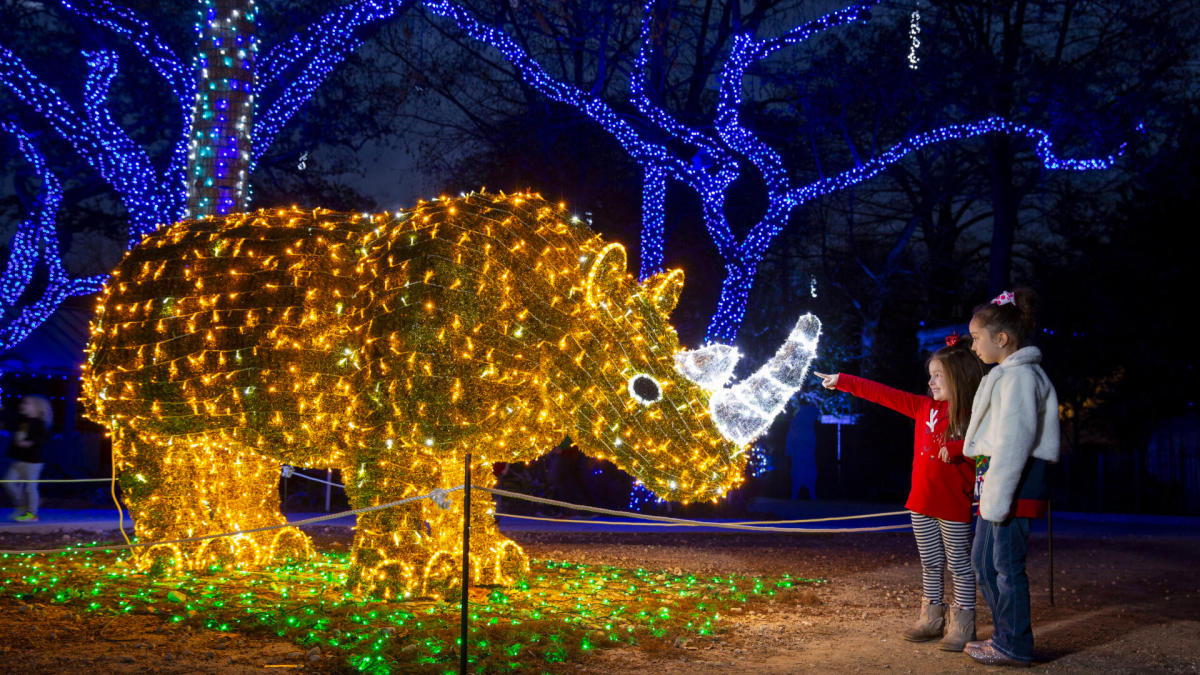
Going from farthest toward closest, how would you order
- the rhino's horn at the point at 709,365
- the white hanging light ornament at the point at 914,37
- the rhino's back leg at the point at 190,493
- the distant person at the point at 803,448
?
the distant person at the point at 803,448 < the white hanging light ornament at the point at 914,37 < the rhino's back leg at the point at 190,493 < the rhino's horn at the point at 709,365

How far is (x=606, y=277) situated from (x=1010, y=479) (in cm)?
233

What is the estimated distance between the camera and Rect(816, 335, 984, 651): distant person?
5.17m

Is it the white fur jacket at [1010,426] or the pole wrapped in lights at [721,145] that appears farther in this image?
the pole wrapped in lights at [721,145]

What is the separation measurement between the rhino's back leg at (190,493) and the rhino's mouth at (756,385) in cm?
330

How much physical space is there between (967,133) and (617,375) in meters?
10.3

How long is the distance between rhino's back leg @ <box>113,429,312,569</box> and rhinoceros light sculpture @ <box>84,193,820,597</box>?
19 millimetres

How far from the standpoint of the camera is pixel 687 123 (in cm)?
1416

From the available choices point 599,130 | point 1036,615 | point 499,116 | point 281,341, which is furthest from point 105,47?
point 1036,615

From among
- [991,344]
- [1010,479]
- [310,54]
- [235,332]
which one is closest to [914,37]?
[310,54]

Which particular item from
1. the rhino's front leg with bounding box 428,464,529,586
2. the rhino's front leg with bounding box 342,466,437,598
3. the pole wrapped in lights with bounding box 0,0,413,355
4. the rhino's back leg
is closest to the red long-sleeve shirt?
the rhino's front leg with bounding box 428,464,529,586

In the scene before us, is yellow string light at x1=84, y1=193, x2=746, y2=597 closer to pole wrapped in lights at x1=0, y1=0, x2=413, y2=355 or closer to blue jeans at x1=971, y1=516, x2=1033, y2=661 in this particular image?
blue jeans at x1=971, y1=516, x2=1033, y2=661

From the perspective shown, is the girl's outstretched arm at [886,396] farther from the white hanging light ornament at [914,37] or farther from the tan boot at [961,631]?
the white hanging light ornament at [914,37]

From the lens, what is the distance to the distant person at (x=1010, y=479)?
4.69m

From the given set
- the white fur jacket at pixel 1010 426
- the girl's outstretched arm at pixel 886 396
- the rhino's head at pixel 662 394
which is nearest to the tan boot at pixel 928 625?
the white fur jacket at pixel 1010 426
